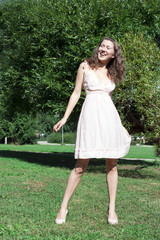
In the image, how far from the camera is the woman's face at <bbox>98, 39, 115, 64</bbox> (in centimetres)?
382

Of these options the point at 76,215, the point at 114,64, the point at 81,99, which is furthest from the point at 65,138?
the point at 114,64

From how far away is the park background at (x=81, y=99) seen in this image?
374 centimetres

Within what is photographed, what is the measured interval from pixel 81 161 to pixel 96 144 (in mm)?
290

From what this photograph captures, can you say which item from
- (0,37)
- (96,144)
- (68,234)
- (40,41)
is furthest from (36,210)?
(0,37)

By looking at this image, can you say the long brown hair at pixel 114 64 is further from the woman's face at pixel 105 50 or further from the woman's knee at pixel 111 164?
the woman's knee at pixel 111 164

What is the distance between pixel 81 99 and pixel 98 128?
7.29 meters

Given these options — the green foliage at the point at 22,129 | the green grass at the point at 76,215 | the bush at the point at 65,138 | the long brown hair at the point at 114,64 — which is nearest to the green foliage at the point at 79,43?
the green grass at the point at 76,215

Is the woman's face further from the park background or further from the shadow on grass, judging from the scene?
the shadow on grass

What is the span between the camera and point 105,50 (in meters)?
3.82

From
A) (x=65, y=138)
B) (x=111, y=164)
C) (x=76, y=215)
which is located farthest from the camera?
(x=65, y=138)

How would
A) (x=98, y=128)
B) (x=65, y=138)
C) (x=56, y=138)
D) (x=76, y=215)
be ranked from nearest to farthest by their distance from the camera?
(x=98, y=128) → (x=76, y=215) → (x=65, y=138) → (x=56, y=138)

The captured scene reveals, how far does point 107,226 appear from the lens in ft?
11.9

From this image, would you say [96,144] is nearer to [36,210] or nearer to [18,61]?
[36,210]

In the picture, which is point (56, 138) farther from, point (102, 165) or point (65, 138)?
point (102, 165)
